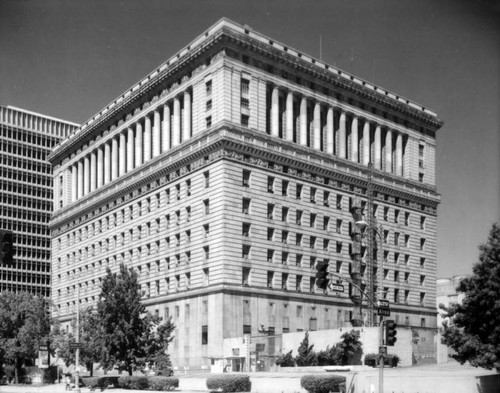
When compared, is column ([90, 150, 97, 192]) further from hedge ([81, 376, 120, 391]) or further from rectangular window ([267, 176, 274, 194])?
hedge ([81, 376, 120, 391])

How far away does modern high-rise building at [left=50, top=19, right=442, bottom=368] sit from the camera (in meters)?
82.2

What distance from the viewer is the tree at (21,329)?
76438 millimetres

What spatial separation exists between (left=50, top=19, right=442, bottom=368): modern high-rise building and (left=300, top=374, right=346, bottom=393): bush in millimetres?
29550

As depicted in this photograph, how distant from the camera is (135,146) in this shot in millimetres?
101750

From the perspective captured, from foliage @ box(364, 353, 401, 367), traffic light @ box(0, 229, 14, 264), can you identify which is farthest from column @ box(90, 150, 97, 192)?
traffic light @ box(0, 229, 14, 264)

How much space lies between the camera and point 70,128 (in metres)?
165

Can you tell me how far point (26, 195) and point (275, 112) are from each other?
278ft

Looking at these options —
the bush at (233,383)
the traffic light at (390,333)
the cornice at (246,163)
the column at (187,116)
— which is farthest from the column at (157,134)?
the traffic light at (390,333)

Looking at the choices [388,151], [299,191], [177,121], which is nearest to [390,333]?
[299,191]

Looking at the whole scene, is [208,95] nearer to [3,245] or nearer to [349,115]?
[349,115]

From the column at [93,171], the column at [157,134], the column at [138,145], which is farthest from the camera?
the column at [93,171]

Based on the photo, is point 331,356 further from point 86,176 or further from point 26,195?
point 26,195

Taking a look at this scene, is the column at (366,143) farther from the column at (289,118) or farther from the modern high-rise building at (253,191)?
the column at (289,118)

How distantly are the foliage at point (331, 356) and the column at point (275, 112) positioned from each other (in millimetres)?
28995
